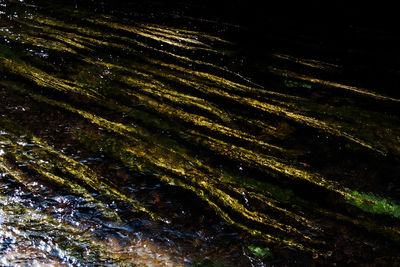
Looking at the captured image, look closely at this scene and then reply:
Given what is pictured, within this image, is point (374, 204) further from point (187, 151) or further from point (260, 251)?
point (187, 151)

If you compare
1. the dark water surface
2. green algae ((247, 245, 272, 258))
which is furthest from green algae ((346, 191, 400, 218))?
green algae ((247, 245, 272, 258))

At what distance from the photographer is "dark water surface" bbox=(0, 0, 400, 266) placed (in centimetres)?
212

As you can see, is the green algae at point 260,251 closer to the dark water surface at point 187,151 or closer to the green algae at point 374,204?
the dark water surface at point 187,151

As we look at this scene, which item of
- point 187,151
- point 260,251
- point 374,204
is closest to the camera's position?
point 260,251

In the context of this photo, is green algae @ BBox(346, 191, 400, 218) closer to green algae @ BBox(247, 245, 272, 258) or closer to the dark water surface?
the dark water surface

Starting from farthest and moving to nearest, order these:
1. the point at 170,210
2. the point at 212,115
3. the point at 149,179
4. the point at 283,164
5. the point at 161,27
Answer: the point at 161,27 → the point at 212,115 → the point at 283,164 → the point at 149,179 → the point at 170,210

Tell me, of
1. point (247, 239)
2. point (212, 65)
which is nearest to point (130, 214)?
point (247, 239)

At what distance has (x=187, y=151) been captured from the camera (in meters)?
3.08

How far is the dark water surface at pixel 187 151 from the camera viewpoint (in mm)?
2121

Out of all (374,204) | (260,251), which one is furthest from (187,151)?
(374,204)

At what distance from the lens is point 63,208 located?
2219 millimetres

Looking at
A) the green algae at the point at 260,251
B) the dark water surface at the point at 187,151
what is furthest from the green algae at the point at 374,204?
the green algae at the point at 260,251

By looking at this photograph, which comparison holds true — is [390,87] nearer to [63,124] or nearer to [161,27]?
[161,27]

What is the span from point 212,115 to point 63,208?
211 cm
